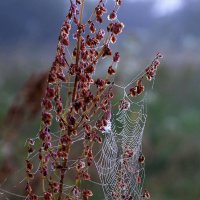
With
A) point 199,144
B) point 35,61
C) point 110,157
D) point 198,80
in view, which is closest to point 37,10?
point 35,61

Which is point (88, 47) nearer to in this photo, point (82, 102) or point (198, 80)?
point (82, 102)

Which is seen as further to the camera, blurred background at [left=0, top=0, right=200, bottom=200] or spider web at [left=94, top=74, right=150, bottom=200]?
blurred background at [left=0, top=0, right=200, bottom=200]

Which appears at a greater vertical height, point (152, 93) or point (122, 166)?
point (152, 93)

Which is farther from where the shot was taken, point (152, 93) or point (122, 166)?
point (152, 93)

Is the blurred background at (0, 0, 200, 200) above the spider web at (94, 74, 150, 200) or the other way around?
above

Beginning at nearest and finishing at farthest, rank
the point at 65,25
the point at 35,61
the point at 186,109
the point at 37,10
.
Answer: the point at 65,25 → the point at 186,109 → the point at 35,61 → the point at 37,10

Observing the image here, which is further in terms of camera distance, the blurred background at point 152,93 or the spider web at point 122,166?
the blurred background at point 152,93

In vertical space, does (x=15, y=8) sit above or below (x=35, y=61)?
above

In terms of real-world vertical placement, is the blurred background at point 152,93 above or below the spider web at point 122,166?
above
